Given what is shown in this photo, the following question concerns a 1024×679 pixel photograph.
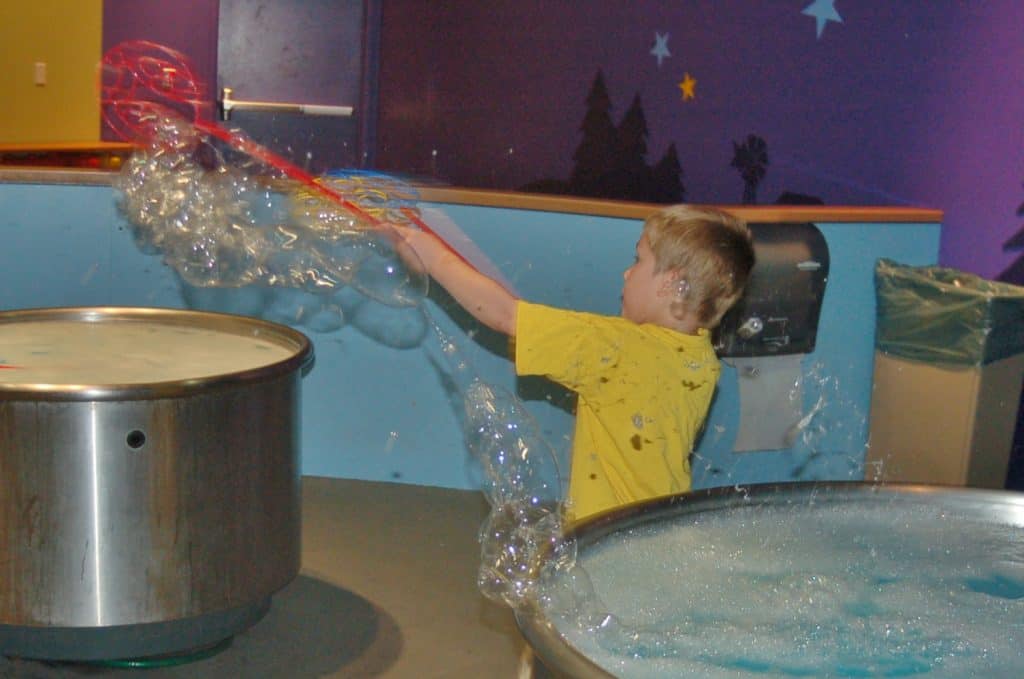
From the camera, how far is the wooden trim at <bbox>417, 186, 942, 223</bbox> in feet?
13.8

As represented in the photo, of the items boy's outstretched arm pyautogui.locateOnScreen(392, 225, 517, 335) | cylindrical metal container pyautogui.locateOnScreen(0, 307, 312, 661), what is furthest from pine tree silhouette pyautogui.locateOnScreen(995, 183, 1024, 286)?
cylindrical metal container pyautogui.locateOnScreen(0, 307, 312, 661)

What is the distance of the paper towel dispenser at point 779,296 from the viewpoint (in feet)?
13.6

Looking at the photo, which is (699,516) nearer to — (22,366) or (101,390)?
(101,390)

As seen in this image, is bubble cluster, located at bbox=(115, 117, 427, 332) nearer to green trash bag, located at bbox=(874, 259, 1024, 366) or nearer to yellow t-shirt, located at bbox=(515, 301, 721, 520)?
yellow t-shirt, located at bbox=(515, 301, 721, 520)

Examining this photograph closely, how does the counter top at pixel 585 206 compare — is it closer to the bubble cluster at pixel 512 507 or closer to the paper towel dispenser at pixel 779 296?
the paper towel dispenser at pixel 779 296

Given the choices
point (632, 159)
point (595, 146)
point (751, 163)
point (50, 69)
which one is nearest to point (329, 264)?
point (751, 163)

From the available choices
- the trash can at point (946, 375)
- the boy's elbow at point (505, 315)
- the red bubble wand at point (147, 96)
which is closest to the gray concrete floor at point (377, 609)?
the boy's elbow at point (505, 315)

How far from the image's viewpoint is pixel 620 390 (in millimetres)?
2451

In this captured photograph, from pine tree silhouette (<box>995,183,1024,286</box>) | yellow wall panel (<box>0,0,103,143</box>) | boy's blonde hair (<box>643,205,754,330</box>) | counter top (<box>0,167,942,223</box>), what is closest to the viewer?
boy's blonde hair (<box>643,205,754,330</box>)

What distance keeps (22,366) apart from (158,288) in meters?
1.64

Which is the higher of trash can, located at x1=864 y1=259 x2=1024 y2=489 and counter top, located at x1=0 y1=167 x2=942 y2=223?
counter top, located at x1=0 y1=167 x2=942 y2=223

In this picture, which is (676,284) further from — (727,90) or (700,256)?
(727,90)

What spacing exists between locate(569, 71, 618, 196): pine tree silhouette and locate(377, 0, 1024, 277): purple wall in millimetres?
56

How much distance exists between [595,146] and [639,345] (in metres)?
4.09
